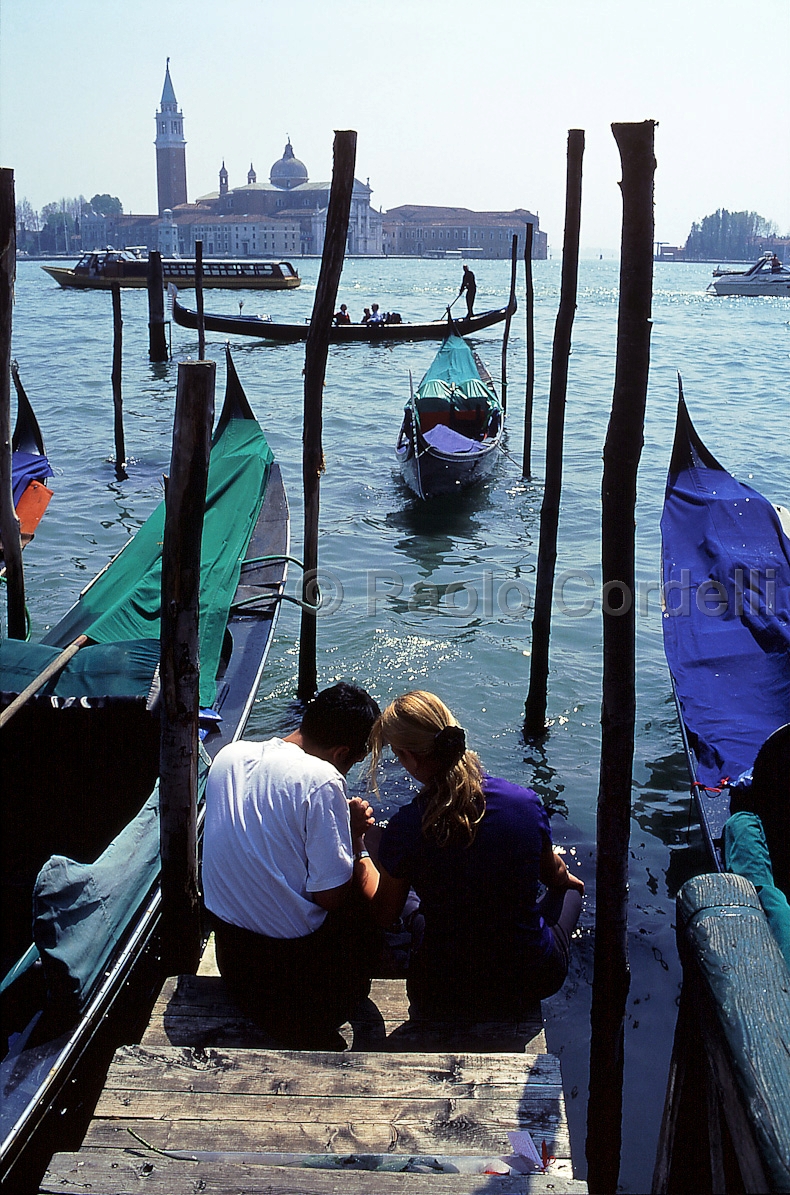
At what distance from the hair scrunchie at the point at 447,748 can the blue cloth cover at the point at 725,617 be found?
172 centimetres

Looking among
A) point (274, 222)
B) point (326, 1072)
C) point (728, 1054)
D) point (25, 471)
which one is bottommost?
point (326, 1072)

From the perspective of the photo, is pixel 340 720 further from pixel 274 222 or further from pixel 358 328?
pixel 274 222

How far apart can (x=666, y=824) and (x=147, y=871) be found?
2179 mm

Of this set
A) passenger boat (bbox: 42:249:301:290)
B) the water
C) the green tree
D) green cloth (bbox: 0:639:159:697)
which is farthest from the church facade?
green cloth (bbox: 0:639:159:697)

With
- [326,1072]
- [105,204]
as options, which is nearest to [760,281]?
[326,1072]

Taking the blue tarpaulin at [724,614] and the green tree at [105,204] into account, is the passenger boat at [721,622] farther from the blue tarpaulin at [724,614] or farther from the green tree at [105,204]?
the green tree at [105,204]

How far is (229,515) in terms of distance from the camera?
195 inches

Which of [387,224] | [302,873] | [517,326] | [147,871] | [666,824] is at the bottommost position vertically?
[666,824]

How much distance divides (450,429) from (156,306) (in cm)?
1052

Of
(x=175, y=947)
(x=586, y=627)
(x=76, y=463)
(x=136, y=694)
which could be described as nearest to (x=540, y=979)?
(x=175, y=947)

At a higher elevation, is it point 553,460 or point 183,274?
point 183,274

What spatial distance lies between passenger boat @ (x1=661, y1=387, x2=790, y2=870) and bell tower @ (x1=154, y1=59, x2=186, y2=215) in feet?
318

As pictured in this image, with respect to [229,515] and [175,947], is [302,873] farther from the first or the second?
[229,515]

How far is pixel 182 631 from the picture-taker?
8.13ft
